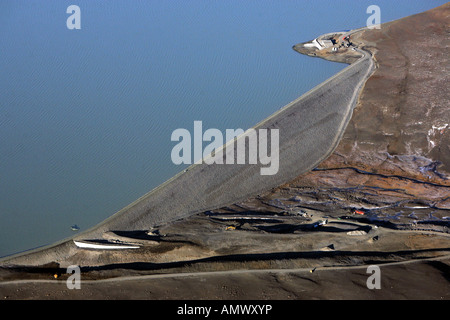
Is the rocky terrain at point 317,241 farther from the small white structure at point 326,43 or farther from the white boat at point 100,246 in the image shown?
the small white structure at point 326,43

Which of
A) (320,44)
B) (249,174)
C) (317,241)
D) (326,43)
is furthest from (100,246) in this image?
A: (326,43)

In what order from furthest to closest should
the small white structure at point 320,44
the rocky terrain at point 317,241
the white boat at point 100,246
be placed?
the small white structure at point 320,44
the white boat at point 100,246
the rocky terrain at point 317,241

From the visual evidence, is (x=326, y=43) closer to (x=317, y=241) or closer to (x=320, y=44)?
(x=320, y=44)

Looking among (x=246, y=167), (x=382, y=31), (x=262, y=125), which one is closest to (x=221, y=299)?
(x=246, y=167)

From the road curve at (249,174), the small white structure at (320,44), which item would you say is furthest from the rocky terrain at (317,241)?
the small white structure at (320,44)

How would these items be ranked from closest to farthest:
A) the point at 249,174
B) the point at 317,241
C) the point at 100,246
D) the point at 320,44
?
the point at 317,241 → the point at 100,246 → the point at 249,174 → the point at 320,44

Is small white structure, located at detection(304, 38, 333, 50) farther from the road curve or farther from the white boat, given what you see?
the white boat

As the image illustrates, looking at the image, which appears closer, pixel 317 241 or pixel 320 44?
pixel 317 241

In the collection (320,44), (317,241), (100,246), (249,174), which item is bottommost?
(100,246)

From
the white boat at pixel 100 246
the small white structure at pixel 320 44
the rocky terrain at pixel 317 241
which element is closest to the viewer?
the rocky terrain at pixel 317 241

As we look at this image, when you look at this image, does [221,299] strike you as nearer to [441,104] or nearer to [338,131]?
[338,131]
